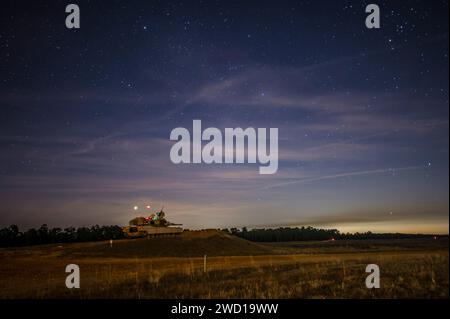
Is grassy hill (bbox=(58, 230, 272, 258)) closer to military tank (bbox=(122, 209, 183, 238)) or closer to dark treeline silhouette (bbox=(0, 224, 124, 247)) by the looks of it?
military tank (bbox=(122, 209, 183, 238))

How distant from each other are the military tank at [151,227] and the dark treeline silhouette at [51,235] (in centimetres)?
2964

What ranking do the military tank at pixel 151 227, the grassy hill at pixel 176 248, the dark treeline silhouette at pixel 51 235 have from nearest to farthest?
the grassy hill at pixel 176 248 → the military tank at pixel 151 227 → the dark treeline silhouette at pixel 51 235

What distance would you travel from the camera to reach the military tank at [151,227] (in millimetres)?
64875

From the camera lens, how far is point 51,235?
95875 millimetres

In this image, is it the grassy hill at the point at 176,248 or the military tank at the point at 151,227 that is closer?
the grassy hill at the point at 176,248

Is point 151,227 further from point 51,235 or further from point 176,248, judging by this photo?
point 51,235

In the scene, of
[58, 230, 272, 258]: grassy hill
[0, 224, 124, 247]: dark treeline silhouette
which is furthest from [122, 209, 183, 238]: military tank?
[0, 224, 124, 247]: dark treeline silhouette

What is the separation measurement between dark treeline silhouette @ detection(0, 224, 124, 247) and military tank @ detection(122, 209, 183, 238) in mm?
29642

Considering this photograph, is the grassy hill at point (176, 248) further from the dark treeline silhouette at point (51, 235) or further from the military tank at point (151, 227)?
the dark treeline silhouette at point (51, 235)

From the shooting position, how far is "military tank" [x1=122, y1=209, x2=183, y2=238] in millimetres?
64875

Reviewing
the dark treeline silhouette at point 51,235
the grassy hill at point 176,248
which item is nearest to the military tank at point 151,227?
the grassy hill at point 176,248
